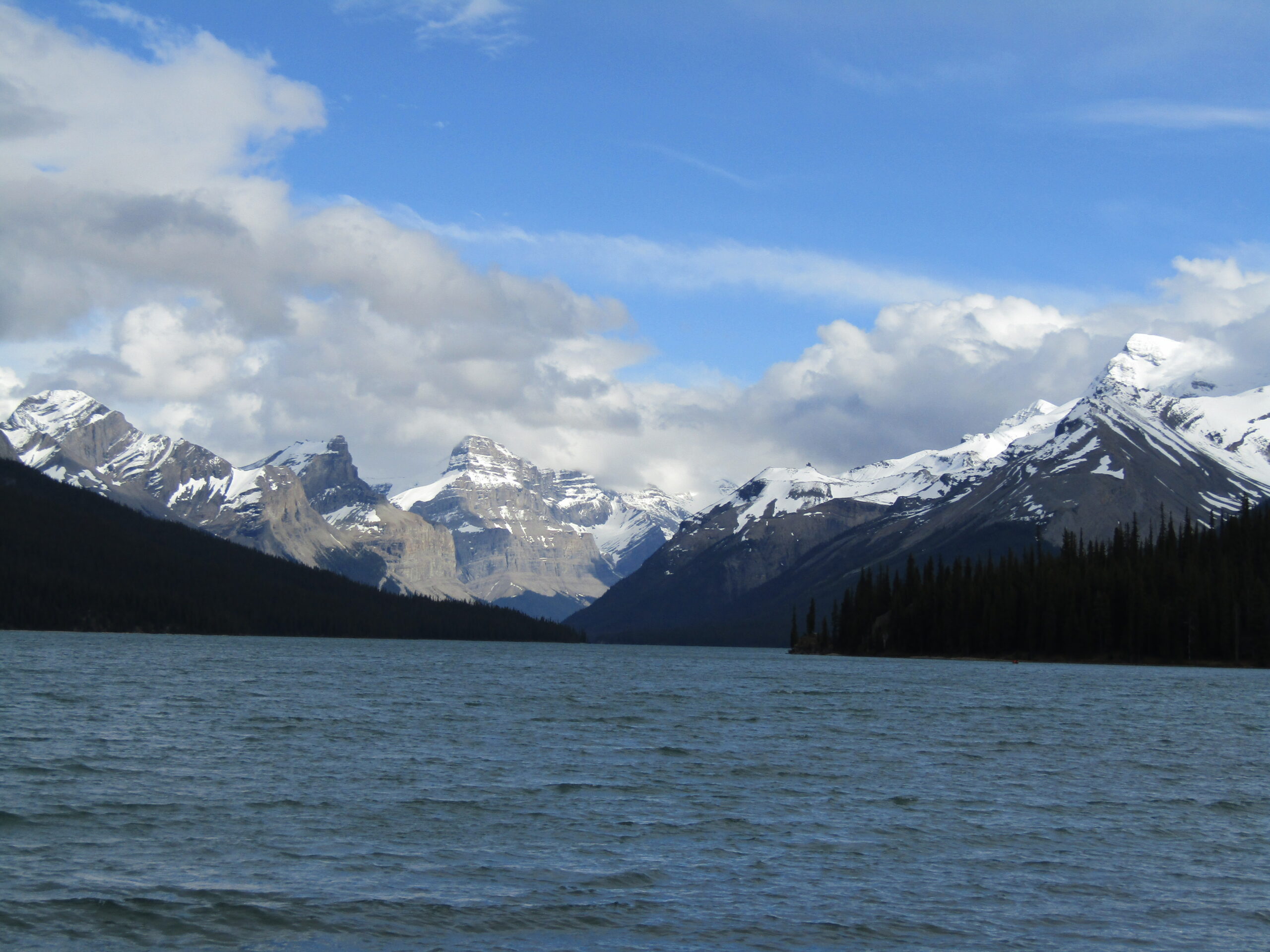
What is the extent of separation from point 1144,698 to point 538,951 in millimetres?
109953

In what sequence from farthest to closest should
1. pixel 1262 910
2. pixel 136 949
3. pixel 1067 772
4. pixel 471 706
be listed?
pixel 471 706
pixel 1067 772
pixel 1262 910
pixel 136 949

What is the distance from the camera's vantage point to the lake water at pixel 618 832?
30172 mm

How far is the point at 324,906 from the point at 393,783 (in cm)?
2161

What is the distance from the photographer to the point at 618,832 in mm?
42594

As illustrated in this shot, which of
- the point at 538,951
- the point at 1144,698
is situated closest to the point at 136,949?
the point at 538,951

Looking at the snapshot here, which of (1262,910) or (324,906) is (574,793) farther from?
(1262,910)

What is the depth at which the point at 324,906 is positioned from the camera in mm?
31422

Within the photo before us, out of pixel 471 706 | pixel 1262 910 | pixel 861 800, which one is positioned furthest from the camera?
pixel 471 706

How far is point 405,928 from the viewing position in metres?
29.5

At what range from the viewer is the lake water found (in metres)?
30.2

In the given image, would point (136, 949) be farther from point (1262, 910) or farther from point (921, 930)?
point (1262, 910)

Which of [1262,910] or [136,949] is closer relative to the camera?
[136,949]

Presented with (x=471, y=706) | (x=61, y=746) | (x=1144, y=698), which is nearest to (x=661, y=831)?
(x=61, y=746)

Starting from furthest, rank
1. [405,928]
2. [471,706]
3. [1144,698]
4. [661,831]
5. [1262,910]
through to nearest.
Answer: [1144,698] → [471,706] → [661,831] → [1262,910] → [405,928]
